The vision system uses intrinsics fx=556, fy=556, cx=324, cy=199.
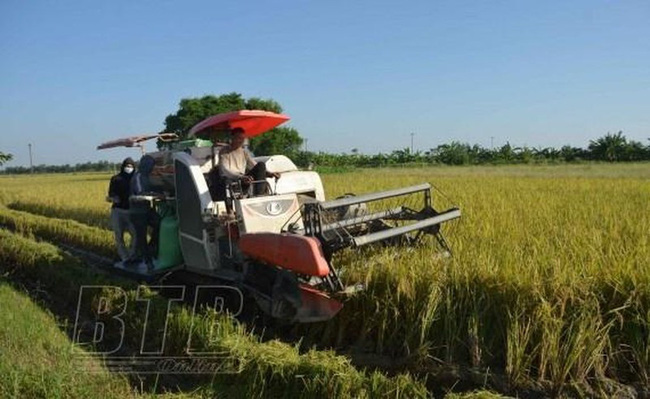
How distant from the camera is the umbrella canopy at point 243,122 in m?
6.41

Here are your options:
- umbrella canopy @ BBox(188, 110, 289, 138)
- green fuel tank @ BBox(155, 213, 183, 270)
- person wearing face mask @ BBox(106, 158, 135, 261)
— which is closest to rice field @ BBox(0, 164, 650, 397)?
umbrella canopy @ BBox(188, 110, 289, 138)

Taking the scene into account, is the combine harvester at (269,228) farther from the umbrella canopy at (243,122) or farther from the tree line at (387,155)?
the tree line at (387,155)

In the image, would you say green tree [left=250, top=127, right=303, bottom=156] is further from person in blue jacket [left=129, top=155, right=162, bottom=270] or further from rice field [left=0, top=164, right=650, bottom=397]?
rice field [left=0, top=164, right=650, bottom=397]

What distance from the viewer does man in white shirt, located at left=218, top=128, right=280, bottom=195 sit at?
6305 millimetres

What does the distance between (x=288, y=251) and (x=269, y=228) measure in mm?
1152

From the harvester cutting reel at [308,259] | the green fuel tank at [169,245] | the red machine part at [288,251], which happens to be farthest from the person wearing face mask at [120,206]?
the red machine part at [288,251]

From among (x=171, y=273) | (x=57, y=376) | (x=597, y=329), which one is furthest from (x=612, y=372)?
(x=171, y=273)

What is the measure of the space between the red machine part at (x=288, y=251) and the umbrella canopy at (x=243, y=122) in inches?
64.0

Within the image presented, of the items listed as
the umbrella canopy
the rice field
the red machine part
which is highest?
the umbrella canopy

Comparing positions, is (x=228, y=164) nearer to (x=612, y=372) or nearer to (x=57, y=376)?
(x=57, y=376)

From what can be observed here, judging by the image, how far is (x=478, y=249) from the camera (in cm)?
611

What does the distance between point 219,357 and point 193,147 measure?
3212mm

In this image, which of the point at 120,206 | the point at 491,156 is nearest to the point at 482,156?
the point at 491,156

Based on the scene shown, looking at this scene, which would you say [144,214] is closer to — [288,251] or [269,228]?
[269,228]
